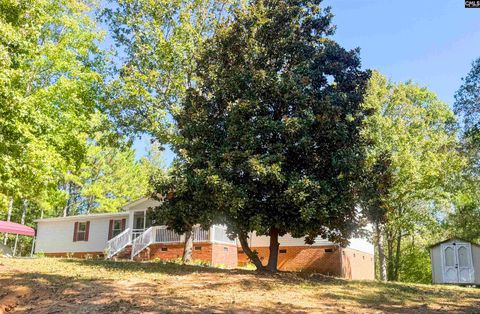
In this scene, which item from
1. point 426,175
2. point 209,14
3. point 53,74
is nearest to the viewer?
point 53,74

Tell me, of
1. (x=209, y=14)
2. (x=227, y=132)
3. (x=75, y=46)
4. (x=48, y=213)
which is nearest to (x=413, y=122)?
(x=209, y=14)

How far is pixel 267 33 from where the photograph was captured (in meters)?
14.9

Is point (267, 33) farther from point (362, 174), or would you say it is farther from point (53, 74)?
point (53, 74)

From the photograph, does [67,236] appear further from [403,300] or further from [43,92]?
[403,300]

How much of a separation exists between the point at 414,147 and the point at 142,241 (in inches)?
682

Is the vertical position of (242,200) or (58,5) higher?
(58,5)

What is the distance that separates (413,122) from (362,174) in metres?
15.5

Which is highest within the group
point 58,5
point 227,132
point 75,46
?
point 58,5

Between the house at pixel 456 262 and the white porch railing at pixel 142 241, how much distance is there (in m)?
16.2

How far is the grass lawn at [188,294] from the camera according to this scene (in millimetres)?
8562

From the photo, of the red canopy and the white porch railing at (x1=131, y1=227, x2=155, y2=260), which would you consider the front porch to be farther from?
the red canopy

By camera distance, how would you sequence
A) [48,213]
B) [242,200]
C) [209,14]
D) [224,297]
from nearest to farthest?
[224,297], [242,200], [209,14], [48,213]

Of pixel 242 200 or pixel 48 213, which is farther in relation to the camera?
pixel 48 213

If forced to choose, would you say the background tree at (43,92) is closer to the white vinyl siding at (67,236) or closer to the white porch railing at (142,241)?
the white porch railing at (142,241)
